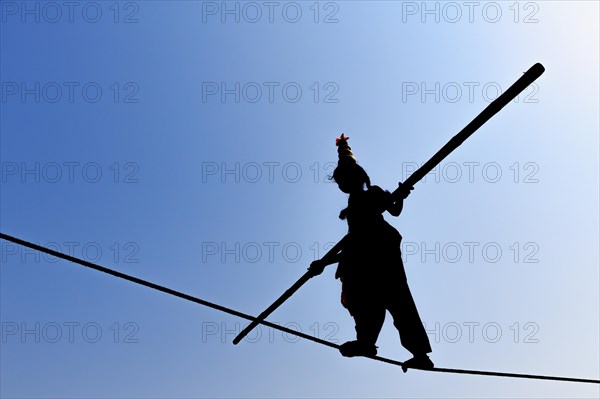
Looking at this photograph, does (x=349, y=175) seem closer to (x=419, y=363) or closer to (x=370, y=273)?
(x=370, y=273)

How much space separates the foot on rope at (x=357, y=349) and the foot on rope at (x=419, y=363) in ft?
0.98

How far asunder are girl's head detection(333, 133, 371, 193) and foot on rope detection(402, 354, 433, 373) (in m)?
1.58

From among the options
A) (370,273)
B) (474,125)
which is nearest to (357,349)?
(370,273)

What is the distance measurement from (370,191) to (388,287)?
892 mm

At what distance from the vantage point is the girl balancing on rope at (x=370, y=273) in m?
5.76

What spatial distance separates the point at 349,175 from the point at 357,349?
155 centimetres

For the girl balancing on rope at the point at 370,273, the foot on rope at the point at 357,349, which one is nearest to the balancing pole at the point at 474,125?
the girl balancing on rope at the point at 370,273

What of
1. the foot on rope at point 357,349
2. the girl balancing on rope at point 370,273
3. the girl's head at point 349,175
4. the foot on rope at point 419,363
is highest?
the girl's head at point 349,175

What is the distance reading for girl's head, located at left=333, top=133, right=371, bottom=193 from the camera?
5.86 meters

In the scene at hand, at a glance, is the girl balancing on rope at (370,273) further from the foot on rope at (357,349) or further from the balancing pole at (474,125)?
the balancing pole at (474,125)

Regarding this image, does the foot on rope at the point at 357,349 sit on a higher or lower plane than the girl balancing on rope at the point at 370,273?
lower

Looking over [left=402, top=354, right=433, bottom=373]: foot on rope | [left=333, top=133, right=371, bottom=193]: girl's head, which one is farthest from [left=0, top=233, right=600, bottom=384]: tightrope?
[left=333, top=133, right=371, bottom=193]: girl's head

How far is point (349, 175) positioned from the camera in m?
5.86

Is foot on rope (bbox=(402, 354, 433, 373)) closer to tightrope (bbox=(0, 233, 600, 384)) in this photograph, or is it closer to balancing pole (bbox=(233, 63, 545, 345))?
tightrope (bbox=(0, 233, 600, 384))
